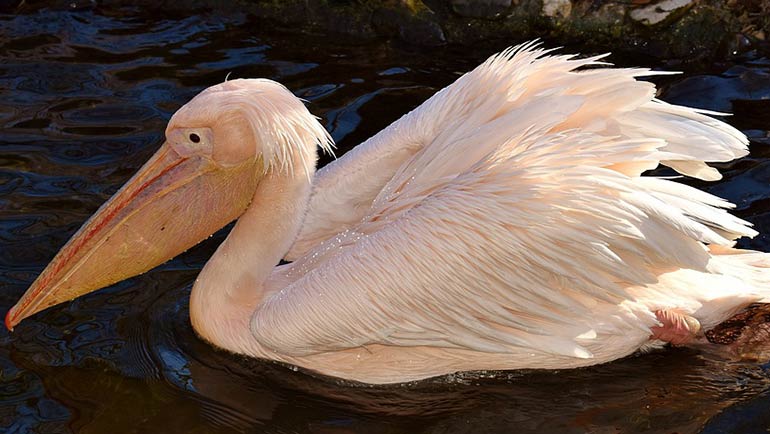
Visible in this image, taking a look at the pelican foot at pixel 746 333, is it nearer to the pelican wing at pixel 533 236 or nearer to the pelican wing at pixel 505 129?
the pelican wing at pixel 533 236

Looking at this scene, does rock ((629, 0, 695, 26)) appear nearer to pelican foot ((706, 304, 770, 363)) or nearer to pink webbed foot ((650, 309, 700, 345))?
pelican foot ((706, 304, 770, 363))

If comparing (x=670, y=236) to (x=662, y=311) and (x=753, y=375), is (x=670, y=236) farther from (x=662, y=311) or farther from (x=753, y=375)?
(x=753, y=375)

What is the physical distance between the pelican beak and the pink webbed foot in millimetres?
1569

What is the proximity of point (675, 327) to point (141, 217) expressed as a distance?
2007mm

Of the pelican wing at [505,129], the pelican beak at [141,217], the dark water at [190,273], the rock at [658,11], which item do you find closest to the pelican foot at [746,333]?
the dark water at [190,273]

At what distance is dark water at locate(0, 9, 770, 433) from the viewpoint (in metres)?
3.80

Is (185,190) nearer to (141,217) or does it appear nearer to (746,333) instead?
(141,217)

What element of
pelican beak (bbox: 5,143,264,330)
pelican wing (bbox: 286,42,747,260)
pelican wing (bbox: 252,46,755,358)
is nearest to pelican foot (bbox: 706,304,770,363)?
pelican wing (bbox: 252,46,755,358)

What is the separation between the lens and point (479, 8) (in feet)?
21.5

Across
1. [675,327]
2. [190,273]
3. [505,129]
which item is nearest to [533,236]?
[505,129]

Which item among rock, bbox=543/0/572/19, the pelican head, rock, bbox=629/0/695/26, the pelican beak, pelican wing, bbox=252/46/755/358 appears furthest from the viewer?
rock, bbox=543/0/572/19

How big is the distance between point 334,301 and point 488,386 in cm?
69

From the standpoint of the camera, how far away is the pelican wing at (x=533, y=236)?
3.59 metres

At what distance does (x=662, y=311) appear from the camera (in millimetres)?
3842
